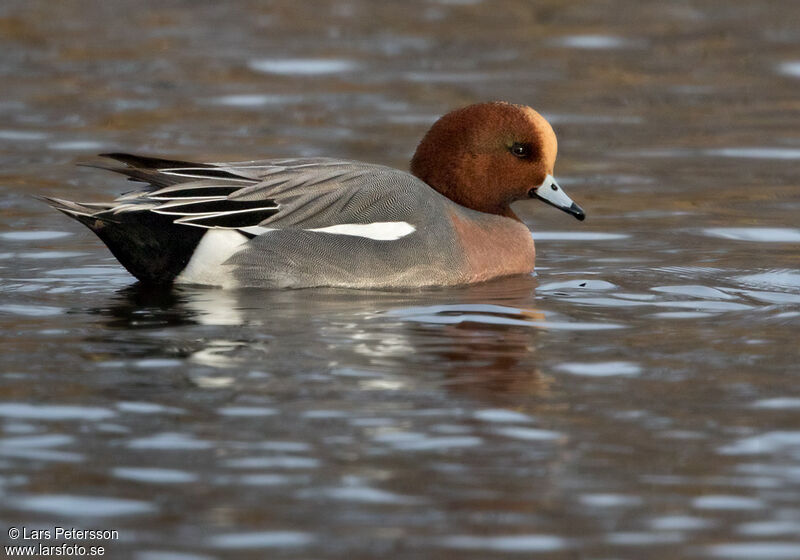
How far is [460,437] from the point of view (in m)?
4.89

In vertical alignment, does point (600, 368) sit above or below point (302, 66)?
below

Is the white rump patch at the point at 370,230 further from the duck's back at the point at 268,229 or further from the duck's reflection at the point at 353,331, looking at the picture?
the duck's reflection at the point at 353,331

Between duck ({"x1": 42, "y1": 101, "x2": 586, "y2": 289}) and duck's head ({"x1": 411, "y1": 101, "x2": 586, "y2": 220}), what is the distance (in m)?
0.27

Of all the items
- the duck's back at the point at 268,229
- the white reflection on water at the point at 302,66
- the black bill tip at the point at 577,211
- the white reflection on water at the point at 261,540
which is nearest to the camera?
the white reflection on water at the point at 261,540

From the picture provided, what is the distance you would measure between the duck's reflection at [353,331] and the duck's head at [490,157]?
517 millimetres

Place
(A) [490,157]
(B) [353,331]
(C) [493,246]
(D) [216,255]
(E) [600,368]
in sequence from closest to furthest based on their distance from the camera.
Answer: (E) [600,368]
(B) [353,331]
(D) [216,255]
(C) [493,246]
(A) [490,157]

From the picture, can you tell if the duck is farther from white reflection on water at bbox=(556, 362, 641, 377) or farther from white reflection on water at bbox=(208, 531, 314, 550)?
white reflection on water at bbox=(208, 531, 314, 550)

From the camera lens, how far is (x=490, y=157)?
7.73m

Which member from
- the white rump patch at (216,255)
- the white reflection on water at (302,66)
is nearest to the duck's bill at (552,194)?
the white rump patch at (216,255)

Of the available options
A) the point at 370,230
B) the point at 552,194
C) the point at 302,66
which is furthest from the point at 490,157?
the point at 302,66

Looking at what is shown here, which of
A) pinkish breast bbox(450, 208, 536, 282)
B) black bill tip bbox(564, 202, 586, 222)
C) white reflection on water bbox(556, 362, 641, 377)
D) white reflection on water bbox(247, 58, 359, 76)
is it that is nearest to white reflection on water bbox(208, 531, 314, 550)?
white reflection on water bbox(556, 362, 641, 377)

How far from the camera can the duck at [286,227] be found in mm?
7129

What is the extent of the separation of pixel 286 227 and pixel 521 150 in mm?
1316

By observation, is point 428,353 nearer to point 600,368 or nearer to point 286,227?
point 600,368
